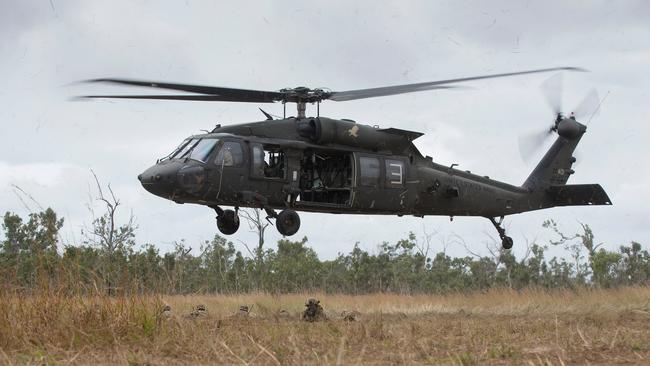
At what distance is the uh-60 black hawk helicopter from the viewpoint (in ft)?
48.5

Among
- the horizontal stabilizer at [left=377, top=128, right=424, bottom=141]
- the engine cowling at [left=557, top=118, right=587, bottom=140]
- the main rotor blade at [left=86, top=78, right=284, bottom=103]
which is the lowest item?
the horizontal stabilizer at [left=377, top=128, right=424, bottom=141]

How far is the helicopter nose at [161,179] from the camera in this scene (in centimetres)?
1449

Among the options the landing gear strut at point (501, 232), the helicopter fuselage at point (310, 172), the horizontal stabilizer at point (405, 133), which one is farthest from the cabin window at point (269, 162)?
the landing gear strut at point (501, 232)

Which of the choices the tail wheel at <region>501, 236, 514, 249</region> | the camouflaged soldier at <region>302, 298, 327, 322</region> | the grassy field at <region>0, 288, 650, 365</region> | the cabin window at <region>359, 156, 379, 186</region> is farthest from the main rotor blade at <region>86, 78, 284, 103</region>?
the tail wheel at <region>501, 236, 514, 249</region>

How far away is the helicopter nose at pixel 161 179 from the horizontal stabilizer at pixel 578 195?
36.3 feet

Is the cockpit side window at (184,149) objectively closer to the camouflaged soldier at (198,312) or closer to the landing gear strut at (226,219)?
the landing gear strut at (226,219)

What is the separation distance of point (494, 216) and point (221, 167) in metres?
8.12

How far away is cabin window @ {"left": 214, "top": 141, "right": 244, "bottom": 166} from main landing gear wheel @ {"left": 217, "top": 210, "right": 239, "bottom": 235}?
1.56m

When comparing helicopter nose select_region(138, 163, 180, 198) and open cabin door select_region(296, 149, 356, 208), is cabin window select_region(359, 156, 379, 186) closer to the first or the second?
open cabin door select_region(296, 149, 356, 208)

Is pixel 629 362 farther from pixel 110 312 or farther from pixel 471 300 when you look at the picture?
pixel 471 300

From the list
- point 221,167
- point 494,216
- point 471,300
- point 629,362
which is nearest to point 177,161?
point 221,167

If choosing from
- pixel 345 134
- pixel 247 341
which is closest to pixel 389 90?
pixel 345 134

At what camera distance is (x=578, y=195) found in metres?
20.0

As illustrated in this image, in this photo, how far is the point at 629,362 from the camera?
5590 millimetres
